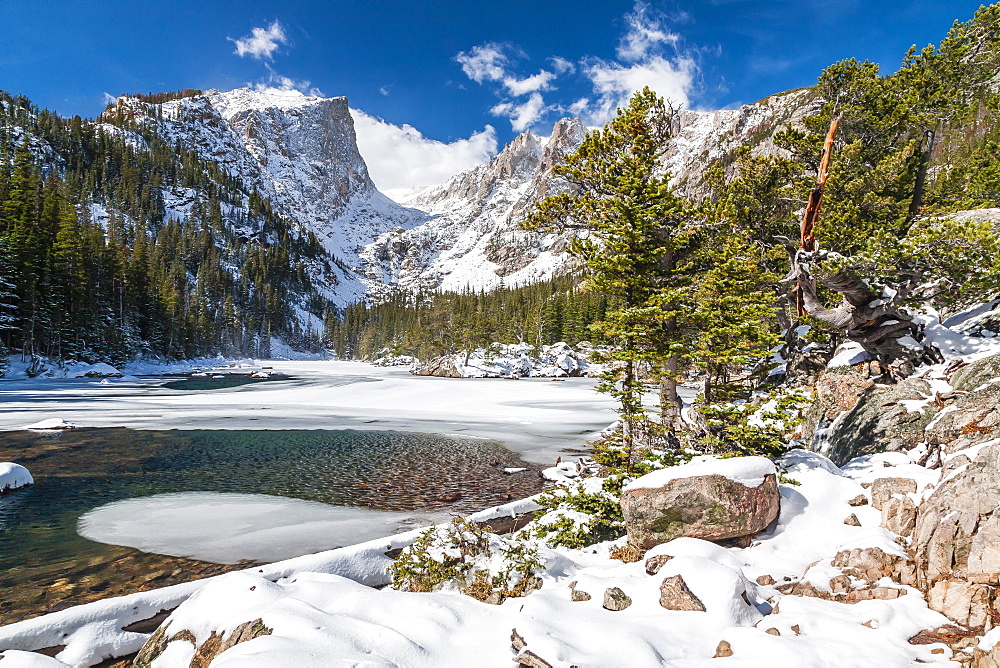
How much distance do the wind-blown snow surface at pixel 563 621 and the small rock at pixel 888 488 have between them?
0.30m

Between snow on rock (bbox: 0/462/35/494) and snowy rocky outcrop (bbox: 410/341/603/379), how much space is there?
5748 cm

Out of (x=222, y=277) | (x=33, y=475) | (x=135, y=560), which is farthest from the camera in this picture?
(x=222, y=277)

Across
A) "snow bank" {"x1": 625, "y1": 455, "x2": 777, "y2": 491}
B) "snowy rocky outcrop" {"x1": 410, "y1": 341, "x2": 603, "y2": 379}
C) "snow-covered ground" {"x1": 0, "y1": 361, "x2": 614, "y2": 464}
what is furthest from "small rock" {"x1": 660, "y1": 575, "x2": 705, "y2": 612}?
"snowy rocky outcrop" {"x1": 410, "y1": 341, "x2": 603, "y2": 379}

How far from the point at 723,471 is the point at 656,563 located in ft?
6.71

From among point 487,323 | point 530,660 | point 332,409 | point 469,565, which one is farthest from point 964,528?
point 487,323

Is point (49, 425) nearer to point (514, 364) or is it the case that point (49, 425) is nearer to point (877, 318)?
point (877, 318)

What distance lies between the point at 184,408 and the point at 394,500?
25.8 meters

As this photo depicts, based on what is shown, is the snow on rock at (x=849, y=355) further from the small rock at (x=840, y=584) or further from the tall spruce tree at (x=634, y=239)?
the small rock at (x=840, y=584)

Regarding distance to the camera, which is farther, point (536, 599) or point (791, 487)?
point (791, 487)

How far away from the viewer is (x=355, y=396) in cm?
Result: 4166

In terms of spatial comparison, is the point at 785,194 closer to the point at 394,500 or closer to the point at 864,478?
the point at 864,478

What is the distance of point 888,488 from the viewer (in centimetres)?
672

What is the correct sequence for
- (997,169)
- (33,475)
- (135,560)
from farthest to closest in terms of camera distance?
1. (997,169)
2. (33,475)
3. (135,560)

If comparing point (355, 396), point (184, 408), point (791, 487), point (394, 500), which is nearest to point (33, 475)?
point (394, 500)
